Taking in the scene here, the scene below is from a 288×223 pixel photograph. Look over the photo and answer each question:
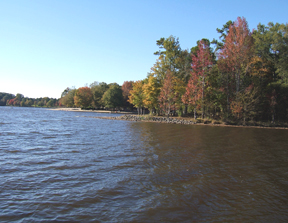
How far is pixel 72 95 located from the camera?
132625 millimetres

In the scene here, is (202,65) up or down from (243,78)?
Answer: up

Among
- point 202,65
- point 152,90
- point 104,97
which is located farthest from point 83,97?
point 202,65

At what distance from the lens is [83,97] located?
116312 mm

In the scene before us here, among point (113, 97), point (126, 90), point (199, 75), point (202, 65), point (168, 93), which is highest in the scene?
point (126, 90)

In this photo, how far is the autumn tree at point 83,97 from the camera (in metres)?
116

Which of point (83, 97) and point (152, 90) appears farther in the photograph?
point (83, 97)

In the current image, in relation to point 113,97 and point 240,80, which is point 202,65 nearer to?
point 240,80

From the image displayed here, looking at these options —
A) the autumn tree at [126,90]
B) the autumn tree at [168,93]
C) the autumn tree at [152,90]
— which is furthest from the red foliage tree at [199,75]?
the autumn tree at [126,90]

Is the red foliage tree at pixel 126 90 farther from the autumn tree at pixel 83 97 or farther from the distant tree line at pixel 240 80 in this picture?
→ the distant tree line at pixel 240 80

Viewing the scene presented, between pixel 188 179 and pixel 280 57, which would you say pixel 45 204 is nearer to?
pixel 188 179

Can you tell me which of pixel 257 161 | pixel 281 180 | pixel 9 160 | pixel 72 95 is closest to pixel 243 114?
pixel 257 161

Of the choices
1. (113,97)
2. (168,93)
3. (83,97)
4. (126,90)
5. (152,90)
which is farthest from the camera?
(83,97)

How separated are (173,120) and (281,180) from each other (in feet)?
112

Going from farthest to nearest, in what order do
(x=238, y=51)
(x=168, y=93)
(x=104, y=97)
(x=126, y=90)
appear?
(x=126, y=90) < (x=104, y=97) < (x=168, y=93) < (x=238, y=51)
